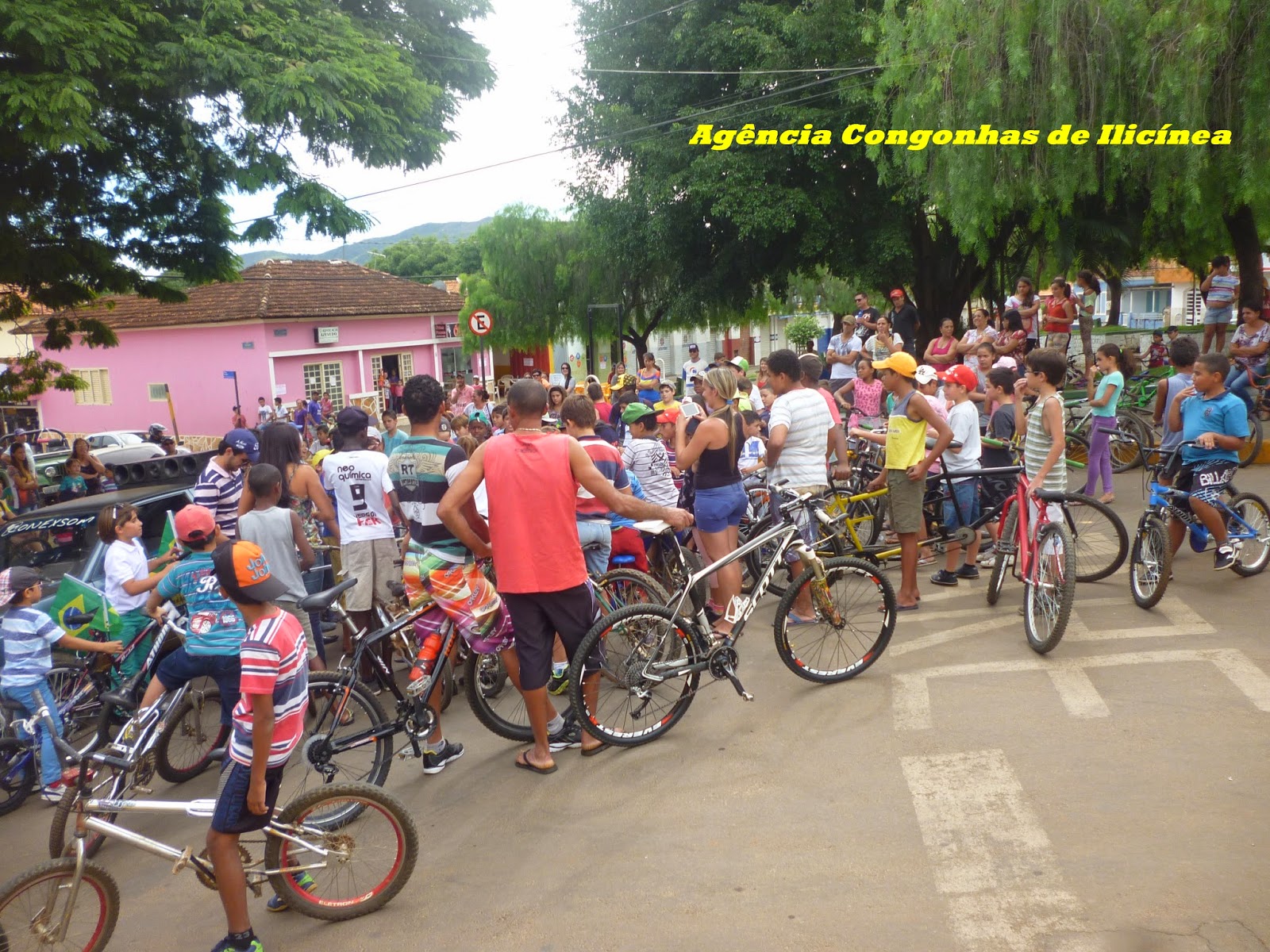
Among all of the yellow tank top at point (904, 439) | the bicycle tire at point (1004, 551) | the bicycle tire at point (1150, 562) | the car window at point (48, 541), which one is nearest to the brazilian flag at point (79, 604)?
the car window at point (48, 541)

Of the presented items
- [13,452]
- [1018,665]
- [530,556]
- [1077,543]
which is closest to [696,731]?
[530,556]

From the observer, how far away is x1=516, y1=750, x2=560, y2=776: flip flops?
18.4 ft

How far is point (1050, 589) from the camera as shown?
660 cm

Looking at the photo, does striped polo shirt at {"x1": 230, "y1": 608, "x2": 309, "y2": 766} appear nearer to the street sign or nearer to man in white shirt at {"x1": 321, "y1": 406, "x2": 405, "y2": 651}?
man in white shirt at {"x1": 321, "y1": 406, "x2": 405, "y2": 651}

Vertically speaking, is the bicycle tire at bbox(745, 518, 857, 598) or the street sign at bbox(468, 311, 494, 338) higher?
the street sign at bbox(468, 311, 494, 338)

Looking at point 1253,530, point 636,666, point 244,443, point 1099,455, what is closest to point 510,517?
point 636,666

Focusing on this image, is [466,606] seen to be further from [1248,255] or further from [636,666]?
[1248,255]

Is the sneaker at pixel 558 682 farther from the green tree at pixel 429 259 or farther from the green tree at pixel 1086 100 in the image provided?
the green tree at pixel 429 259

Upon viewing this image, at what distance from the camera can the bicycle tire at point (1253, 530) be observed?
7.54 metres

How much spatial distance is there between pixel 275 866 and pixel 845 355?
13.6 meters

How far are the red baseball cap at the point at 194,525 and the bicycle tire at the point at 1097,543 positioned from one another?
5.72 meters

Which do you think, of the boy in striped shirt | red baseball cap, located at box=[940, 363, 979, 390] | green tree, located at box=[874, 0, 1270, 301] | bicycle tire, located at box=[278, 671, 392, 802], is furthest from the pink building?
the boy in striped shirt

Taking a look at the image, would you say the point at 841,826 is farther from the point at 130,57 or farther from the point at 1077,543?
the point at 130,57

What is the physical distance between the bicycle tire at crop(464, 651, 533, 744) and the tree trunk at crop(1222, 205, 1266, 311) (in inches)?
527
